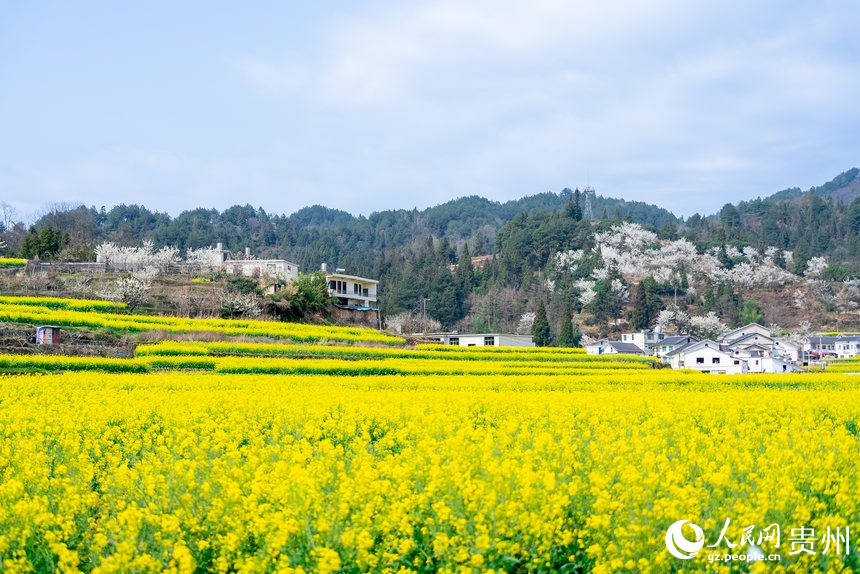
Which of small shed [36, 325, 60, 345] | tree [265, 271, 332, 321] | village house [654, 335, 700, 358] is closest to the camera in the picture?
small shed [36, 325, 60, 345]

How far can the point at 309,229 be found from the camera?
497ft

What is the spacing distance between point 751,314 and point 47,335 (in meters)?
76.1

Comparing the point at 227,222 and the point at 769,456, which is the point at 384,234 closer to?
the point at 227,222

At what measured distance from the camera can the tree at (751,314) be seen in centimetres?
8062

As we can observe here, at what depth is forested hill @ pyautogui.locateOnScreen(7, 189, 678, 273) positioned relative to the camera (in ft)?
328

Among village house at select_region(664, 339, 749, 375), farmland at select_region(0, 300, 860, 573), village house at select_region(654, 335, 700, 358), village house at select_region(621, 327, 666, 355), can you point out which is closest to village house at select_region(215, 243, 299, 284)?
village house at select_region(664, 339, 749, 375)

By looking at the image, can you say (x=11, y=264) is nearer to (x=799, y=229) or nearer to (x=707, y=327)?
(x=707, y=327)

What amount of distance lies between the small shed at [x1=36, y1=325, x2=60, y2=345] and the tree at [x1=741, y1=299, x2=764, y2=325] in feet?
244

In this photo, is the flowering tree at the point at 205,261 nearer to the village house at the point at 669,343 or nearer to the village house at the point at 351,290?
the village house at the point at 351,290

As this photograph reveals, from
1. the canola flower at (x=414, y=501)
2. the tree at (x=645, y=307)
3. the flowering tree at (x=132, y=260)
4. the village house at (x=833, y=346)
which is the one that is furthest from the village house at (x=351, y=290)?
the canola flower at (x=414, y=501)

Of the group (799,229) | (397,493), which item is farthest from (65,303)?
(799,229)

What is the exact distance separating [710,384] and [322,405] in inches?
680

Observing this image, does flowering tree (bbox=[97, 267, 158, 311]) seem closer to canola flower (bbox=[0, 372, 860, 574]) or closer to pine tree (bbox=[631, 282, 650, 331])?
canola flower (bbox=[0, 372, 860, 574])

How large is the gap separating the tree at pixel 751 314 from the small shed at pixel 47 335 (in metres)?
74.3
